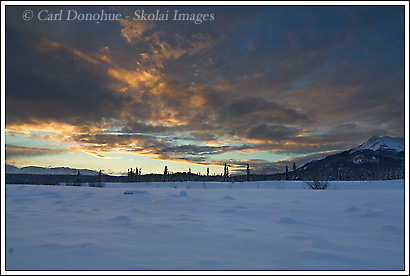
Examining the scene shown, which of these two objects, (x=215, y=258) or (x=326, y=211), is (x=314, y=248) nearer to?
(x=215, y=258)

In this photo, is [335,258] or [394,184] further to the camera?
[394,184]

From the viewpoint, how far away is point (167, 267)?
273cm

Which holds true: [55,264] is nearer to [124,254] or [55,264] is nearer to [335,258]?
[124,254]

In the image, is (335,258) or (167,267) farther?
(335,258)

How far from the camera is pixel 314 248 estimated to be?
11.1ft

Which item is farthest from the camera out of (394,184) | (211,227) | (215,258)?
(394,184)

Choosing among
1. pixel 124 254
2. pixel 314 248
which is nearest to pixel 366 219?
pixel 314 248

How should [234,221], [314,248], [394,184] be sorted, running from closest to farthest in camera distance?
[314,248] < [234,221] < [394,184]

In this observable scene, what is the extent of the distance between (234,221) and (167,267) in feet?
8.52

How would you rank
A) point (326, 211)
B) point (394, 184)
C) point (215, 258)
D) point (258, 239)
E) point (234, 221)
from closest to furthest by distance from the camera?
point (215, 258) → point (258, 239) → point (234, 221) → point (326, 211) → point (394, 184)

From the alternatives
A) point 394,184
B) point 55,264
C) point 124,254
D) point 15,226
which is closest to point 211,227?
point 124,254

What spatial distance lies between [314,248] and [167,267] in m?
1.97

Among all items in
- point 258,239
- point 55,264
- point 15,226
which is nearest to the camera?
point 55,264

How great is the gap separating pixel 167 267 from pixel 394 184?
20.8 metres
